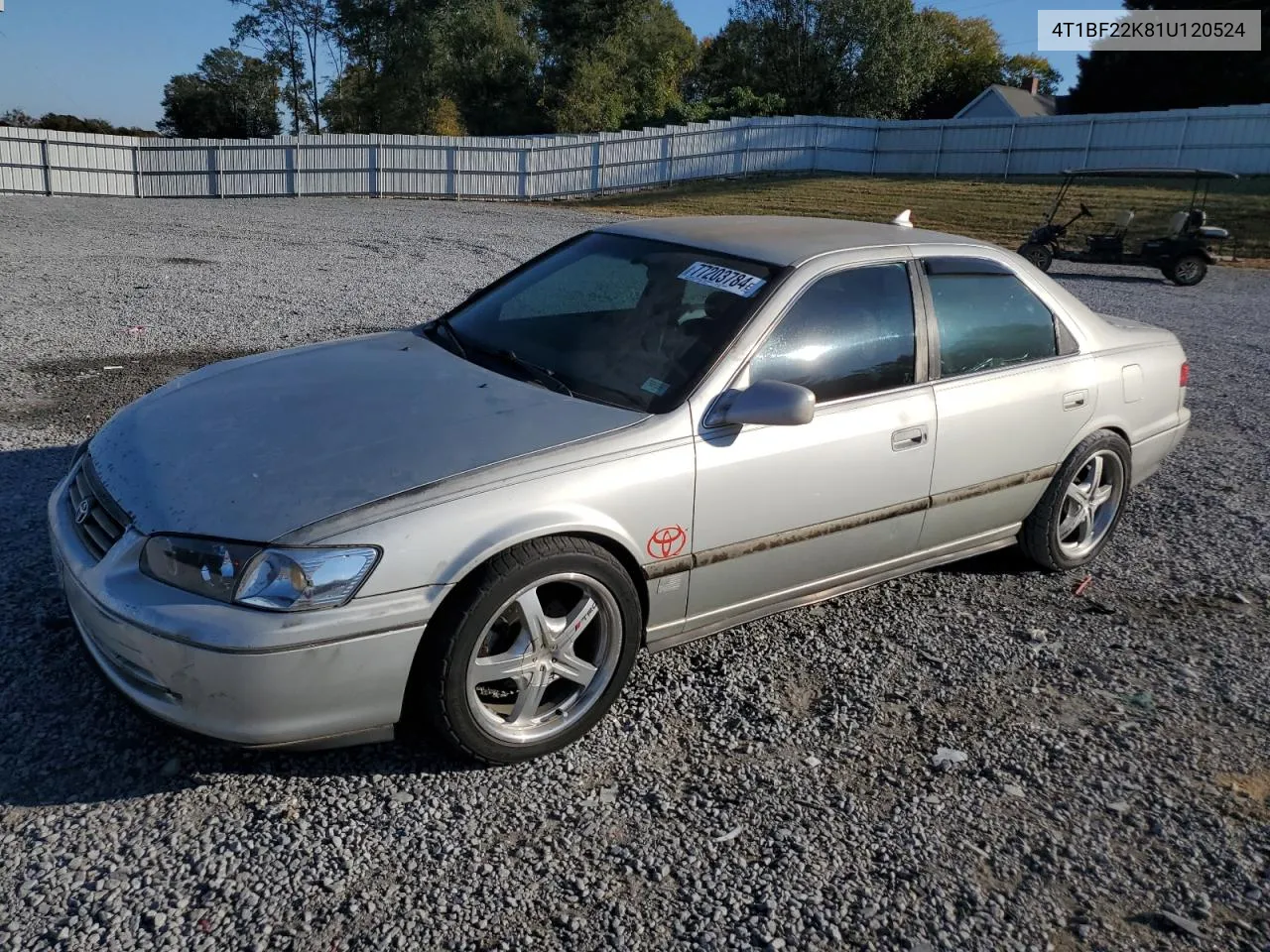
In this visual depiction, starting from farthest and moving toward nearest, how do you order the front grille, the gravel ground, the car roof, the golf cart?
the golf cart < the car roof < the front grille < the gravel ground

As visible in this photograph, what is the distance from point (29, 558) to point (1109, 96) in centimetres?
4610

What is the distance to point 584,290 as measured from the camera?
4098mm

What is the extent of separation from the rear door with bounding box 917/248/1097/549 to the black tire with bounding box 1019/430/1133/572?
0.08 metres

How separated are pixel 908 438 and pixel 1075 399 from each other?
1113mm

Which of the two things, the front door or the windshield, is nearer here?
the front door

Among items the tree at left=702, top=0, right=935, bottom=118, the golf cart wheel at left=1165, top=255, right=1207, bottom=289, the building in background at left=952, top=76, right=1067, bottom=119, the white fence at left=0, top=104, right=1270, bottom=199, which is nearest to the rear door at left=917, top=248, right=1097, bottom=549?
the golf cart wheel at left=1165, top=255, right=1207, bottom=289

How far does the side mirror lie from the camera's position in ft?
10.5

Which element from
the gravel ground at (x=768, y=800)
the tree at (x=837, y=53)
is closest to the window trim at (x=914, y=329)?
the gravel ground at (x=768, y=800)

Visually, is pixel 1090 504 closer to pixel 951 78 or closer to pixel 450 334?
pixel 450 334

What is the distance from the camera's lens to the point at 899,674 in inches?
146

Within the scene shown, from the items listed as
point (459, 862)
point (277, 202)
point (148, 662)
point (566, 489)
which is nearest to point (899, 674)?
point (566, 489)

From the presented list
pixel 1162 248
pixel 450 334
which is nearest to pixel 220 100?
pixel 1162 248

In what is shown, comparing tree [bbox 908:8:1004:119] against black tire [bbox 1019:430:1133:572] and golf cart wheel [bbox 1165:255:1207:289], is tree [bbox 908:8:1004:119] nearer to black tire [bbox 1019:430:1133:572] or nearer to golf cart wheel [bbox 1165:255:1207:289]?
golf cart wheel [bbox 1165:255:1207:289]

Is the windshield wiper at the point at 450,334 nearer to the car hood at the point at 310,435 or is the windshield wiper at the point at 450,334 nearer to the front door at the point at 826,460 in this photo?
the car hood at the point at 310,435
